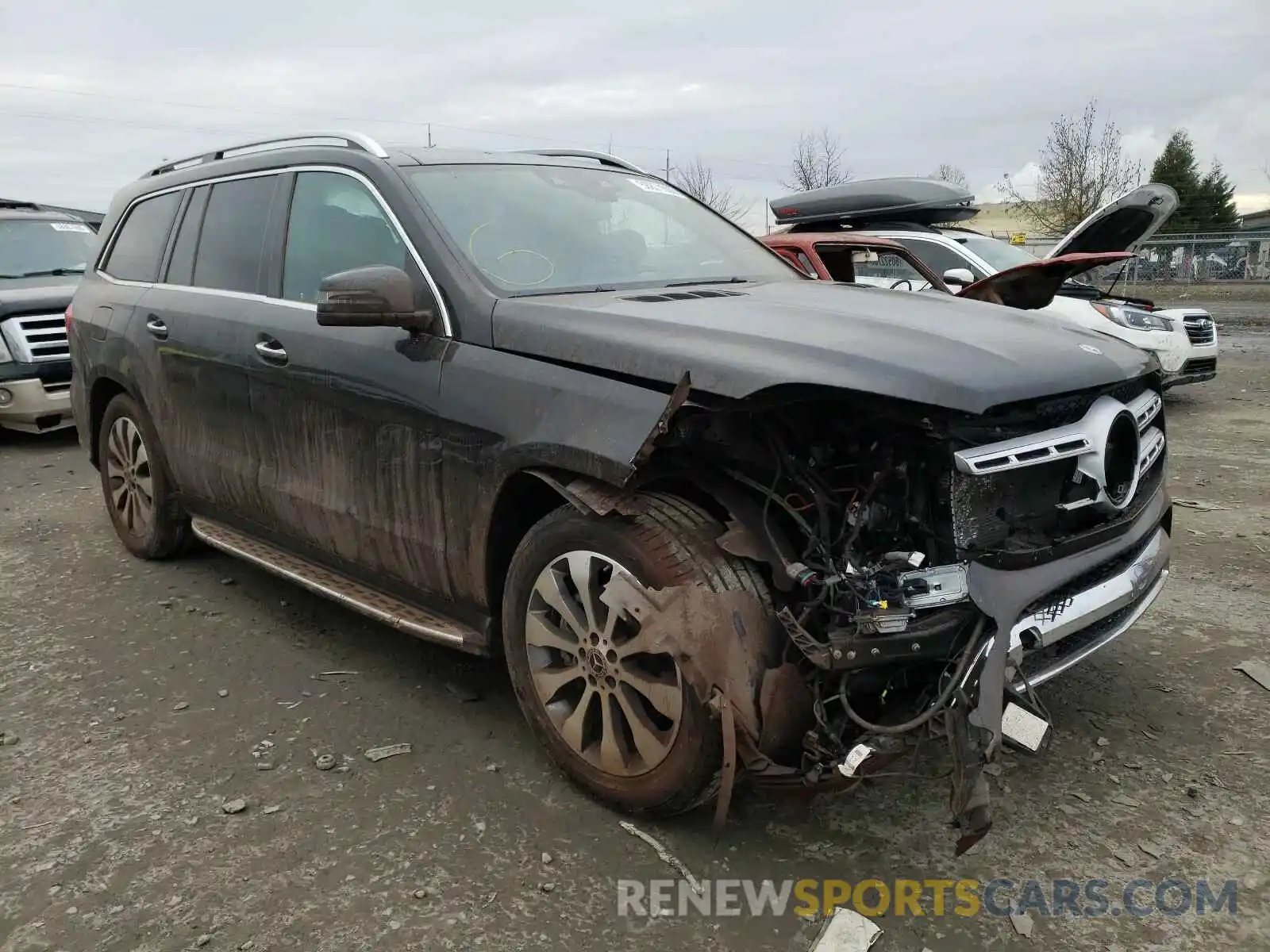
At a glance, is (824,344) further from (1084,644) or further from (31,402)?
(31,402)

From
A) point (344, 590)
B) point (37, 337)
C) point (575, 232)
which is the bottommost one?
point (344, 590)

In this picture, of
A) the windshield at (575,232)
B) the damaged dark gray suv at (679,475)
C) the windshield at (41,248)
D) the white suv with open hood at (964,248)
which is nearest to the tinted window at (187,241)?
the damaged dark gray suv at (679,475)

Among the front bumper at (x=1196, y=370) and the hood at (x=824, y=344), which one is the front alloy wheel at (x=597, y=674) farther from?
the front bumper at (x=1196, y=370)

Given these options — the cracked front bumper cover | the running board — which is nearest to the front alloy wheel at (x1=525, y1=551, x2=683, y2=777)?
the running board

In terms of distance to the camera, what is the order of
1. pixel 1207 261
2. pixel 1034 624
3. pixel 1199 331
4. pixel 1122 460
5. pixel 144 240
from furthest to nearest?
1. pixel 1207 261
2. pixel 1199 331
3. pixel 144 240
4. pixel 1122 460
5. pixel 1034 624

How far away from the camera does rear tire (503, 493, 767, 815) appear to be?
2.58m

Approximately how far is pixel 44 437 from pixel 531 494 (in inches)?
326

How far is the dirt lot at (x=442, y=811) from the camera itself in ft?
8.03

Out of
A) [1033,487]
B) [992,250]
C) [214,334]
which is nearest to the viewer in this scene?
[1033,487]

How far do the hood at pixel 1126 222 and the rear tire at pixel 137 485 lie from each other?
6.08m

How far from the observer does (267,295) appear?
158 inches

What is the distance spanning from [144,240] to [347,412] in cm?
233

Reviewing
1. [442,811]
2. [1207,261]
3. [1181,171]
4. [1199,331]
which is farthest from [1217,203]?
[442,811]

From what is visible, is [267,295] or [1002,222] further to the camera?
[1002,222]
